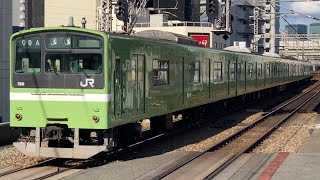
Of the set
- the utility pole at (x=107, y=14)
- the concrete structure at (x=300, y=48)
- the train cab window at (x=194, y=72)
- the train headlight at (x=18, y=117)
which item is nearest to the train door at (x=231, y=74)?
the train cab window at (x=194, y=72)

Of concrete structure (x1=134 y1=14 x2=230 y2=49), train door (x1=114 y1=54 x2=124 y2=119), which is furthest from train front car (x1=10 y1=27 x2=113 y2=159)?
concrete structure (x1=134 y1=14 x2=230 y2=49)

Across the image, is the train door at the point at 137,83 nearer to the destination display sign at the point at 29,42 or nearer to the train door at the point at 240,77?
the destination display sign at the point at 29,42

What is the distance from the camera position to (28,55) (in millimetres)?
10945

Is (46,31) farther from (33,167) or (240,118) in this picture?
(240,118)

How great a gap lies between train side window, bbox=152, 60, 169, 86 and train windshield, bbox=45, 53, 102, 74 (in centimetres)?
268

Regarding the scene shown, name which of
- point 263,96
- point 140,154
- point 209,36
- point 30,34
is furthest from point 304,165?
point 209,36

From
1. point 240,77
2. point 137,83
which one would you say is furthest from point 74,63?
point 240,77

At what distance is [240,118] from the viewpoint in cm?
2152

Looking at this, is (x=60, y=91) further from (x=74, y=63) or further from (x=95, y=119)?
(x=95, y=119)

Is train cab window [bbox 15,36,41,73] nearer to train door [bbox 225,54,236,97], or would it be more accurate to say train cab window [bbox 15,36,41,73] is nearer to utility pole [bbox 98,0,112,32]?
train door [bbox 225,54,236,97]

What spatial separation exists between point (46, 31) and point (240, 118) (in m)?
12.4

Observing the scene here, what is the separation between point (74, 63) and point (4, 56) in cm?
1771

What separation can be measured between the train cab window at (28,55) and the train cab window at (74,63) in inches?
9.7

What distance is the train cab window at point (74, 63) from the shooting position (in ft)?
34.4
